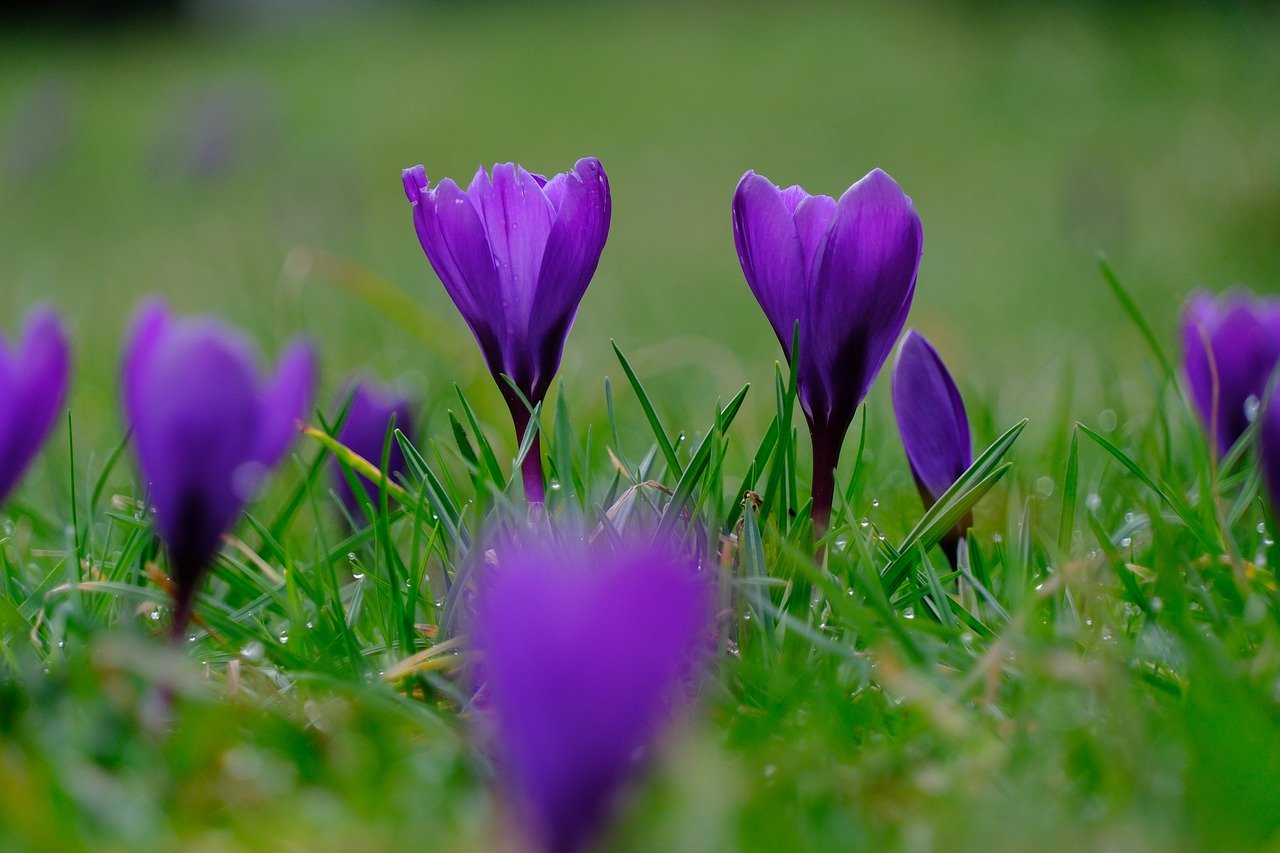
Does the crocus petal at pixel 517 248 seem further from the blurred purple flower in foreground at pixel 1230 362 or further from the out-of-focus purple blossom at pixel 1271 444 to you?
the blurred purple flower in foreground at pixel 1230 362

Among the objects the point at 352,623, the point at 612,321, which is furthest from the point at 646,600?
the point at 612,321

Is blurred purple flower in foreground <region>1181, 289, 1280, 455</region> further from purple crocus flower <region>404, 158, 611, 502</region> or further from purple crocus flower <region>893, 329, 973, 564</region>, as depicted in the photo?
purple crocus flower <region>404, 158, 611, 502</region>

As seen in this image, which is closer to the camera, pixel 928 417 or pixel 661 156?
pixel 928 417

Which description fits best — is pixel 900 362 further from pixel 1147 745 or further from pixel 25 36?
pixel 25 36

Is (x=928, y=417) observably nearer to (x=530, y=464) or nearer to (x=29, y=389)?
(x=530, y=464)

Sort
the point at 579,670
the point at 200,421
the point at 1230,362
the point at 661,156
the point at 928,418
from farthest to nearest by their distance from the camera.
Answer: the point at 661,156, the point at 1230,362, the point at 928,418, the point at 200,421, the point at 579,670

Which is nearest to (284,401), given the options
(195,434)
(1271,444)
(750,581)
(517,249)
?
(195,434)

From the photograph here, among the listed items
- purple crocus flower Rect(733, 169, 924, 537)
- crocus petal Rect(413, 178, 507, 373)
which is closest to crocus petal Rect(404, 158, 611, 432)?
crocus petal Rect(413, 178, 507, 373)
